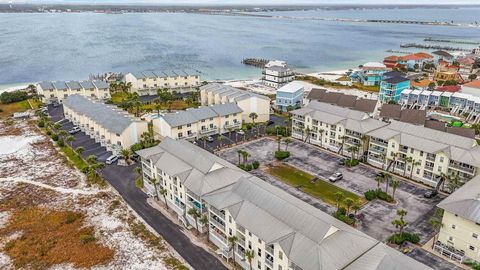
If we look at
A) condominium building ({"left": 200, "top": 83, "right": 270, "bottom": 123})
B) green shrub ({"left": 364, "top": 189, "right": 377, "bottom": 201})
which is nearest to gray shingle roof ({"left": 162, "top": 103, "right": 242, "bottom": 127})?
condominium building ({"left": 200, "top": 83, "right": 270, "bottom": 123})

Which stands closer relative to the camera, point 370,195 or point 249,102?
point 370,195

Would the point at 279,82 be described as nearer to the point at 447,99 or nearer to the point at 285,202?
the point at 447,99

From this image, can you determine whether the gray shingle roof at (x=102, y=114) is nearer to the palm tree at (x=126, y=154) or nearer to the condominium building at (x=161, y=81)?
the palm tree at (x=126, y=154)

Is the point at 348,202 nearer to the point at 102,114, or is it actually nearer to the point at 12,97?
the point at 102,114

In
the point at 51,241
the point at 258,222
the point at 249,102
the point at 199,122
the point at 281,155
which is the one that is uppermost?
the point at 249,102

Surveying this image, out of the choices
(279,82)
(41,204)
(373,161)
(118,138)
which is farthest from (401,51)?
(41,204)

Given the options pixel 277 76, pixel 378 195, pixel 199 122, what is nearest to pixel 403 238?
pixel 378 195

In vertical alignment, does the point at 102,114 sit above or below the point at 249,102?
below
